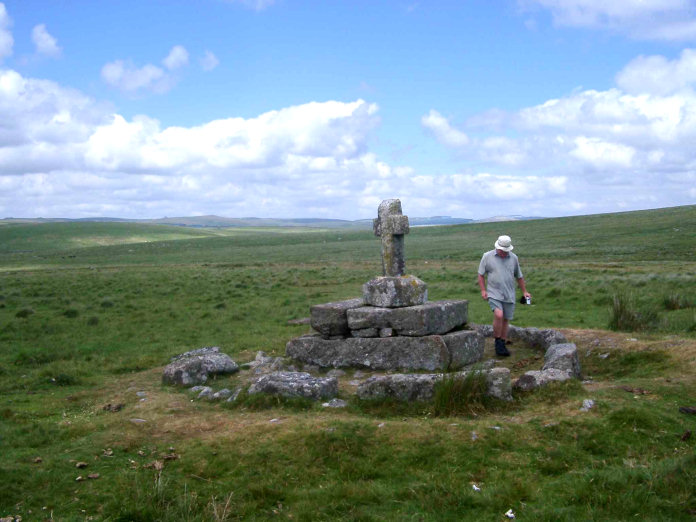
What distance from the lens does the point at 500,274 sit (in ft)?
35.4

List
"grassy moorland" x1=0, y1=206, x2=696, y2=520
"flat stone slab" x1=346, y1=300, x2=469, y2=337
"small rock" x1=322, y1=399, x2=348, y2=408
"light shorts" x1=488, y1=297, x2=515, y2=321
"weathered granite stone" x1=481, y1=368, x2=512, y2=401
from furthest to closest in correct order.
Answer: "light shorts" x1=488, y1=297, x2=515, y2=321 < "flat stone slab" x1=346, y1=300, x2=469, y2=337 < "small rock" x1=322, y1=399, x2=348, y2=408 < "weathered granite stone" x1=481, y1=368, x2=512, y2=401 < "grassy moorland" x1=0, y1=206, x2=696, y2=520

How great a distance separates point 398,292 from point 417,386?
306 centimetres

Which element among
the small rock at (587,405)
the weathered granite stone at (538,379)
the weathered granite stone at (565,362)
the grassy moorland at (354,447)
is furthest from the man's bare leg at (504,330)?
the small rock at (587,405)

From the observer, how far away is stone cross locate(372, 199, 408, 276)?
11383 mm

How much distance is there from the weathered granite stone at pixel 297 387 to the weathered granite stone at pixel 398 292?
2519 mm

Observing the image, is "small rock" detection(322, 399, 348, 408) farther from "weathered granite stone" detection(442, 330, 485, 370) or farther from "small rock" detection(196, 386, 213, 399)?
"weathered granite stone" detection(442, 330, 485, 370)

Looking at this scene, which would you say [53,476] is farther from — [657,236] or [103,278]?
[657,236]

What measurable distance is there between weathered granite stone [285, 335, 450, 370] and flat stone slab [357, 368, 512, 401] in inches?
73.9

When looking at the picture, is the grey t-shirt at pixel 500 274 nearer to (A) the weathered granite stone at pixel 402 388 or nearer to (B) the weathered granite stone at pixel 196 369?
(A) the weathered granite stone at pixel 402 388

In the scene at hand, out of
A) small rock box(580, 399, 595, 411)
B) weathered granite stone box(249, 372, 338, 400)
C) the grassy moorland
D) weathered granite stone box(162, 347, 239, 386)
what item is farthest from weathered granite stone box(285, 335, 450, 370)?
small rock box(580, 399, 595, 411)

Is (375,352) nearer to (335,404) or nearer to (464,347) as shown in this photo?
(464,347)

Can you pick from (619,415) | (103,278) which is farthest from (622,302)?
(103,278)

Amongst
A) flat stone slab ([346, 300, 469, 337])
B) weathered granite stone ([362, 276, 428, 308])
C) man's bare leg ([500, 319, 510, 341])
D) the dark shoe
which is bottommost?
the dark shoe

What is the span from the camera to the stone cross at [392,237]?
11.4 metres
